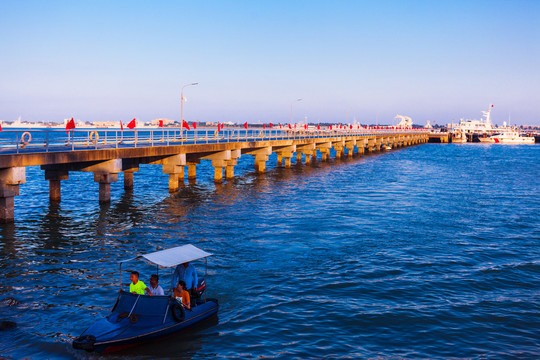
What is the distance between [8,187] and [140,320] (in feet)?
53.1

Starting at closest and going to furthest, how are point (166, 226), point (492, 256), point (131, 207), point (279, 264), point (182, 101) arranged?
point (279, 264)
point (492, 256)
point (166, 226)
point (131, 207)
point (182, 101)

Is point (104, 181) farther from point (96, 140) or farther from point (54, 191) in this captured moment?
point (54, 191)

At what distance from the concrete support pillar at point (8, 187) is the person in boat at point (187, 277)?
47.5 ft

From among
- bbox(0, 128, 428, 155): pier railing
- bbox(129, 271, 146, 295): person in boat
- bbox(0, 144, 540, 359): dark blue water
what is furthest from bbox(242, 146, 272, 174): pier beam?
bbox(129, 271, 146, 295): person in boat

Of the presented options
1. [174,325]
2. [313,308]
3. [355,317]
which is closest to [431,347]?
[355,317]

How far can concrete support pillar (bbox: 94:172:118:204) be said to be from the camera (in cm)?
3276

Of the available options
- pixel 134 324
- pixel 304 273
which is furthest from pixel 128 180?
pixel 134 324

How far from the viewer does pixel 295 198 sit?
41250mm

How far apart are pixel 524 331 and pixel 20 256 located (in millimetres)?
20505

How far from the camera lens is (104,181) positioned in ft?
109

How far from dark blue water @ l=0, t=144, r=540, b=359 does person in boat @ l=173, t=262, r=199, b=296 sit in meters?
1.31

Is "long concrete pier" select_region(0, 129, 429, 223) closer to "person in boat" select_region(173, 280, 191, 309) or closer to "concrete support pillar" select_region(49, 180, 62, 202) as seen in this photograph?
"concrete support pillar" select_region(49, 180, 62, 202)

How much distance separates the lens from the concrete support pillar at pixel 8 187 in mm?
25263

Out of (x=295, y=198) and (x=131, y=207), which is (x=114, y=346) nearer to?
(x=131, y=207)
